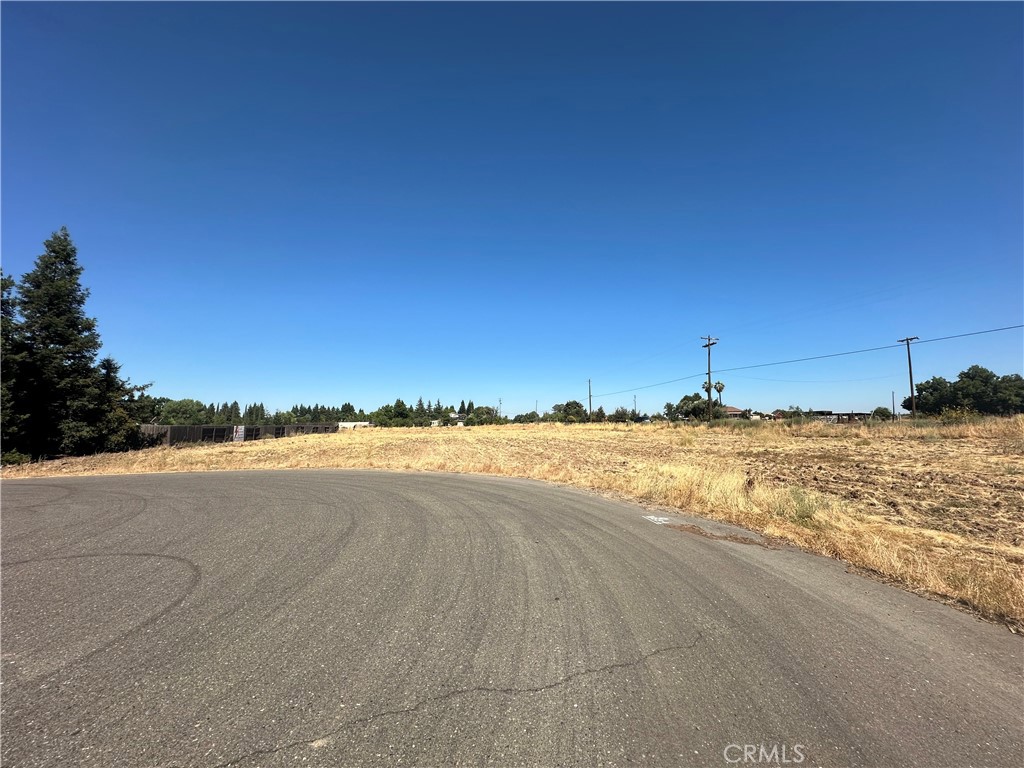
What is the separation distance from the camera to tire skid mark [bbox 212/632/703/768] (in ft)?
7.80

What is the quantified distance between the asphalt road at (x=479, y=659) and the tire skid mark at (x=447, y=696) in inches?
0.7

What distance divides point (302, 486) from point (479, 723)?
11.9 metres

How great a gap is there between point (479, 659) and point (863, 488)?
50.2ft

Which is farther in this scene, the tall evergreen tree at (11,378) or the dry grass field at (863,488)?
the tall evergreen tree at (11,378)

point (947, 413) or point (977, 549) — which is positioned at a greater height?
point (947, 413)

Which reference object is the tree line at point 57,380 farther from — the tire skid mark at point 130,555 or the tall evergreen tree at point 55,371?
the tire skid mark at point 130,555

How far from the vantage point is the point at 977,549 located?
7504mm

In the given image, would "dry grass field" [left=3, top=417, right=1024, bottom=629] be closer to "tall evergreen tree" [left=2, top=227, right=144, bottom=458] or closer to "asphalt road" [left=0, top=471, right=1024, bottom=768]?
"asphalt road" [left=0, top=471, right=1024, bottom=768]

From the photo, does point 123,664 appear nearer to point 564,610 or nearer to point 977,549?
point 564,610

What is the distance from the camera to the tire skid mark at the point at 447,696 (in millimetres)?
2379

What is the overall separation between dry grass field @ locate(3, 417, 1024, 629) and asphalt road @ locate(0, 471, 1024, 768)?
95cm

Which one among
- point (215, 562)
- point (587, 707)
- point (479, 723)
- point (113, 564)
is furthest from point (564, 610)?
point (113, 564)

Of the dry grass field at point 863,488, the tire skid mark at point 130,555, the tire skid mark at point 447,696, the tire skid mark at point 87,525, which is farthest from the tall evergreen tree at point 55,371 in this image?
the tire skid mark at point 447,696

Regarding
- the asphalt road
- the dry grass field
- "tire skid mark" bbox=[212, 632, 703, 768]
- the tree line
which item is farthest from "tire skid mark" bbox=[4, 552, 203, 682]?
the tree line
